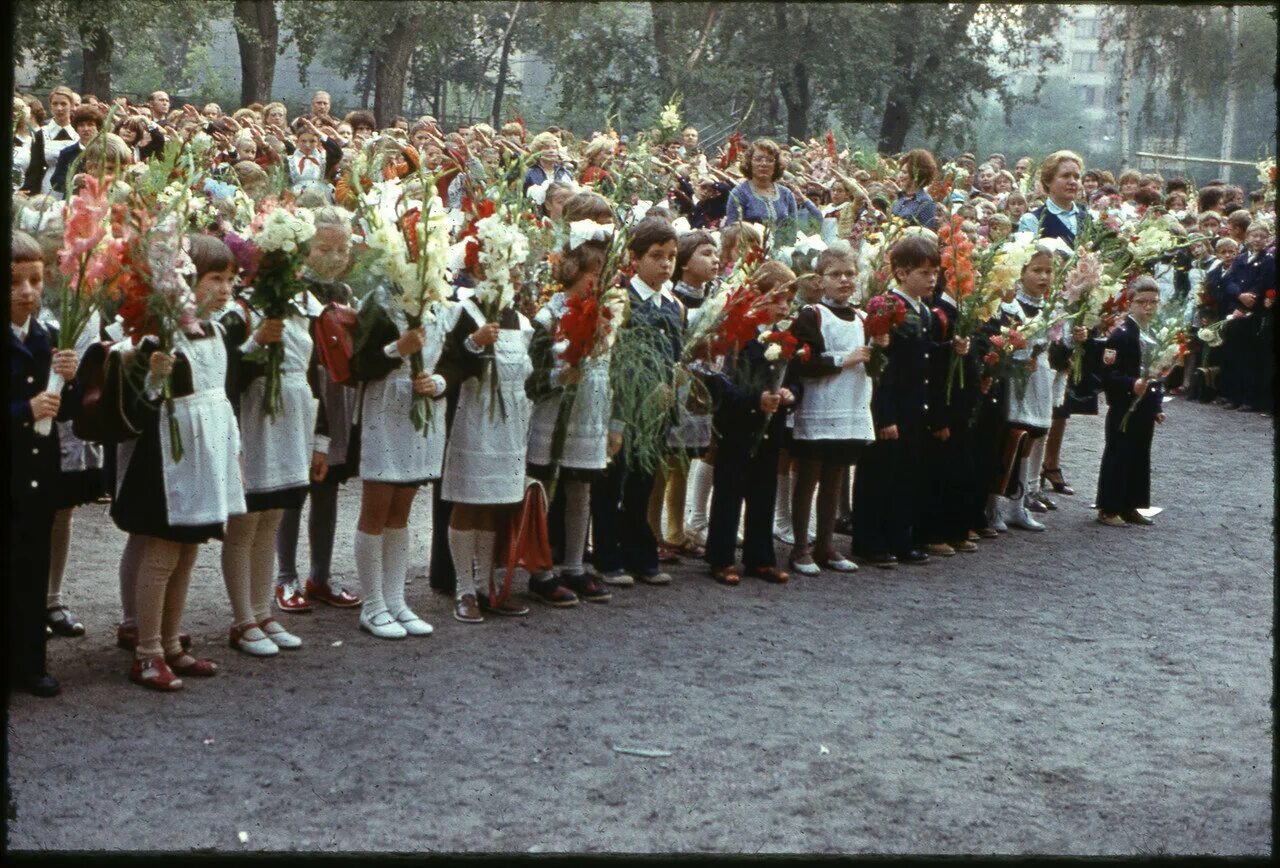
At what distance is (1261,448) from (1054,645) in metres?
9.07

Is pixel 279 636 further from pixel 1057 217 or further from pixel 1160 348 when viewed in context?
pixel 1057 217

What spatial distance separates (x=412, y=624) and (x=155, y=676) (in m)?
1.41

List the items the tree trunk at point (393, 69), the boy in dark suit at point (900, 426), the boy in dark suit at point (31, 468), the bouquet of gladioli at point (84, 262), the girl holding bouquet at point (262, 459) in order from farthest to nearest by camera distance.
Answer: the tree trunk at point (393, 69), the boy in dark suit at point (900, 426), the girl holding bouquet at point (262, 459), the boy in dark suit at point (31, 468), the bouquet of gladioli at point (84, 262)

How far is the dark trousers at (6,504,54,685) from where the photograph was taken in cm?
617

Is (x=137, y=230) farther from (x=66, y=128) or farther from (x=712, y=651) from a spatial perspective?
(x=66, y=128)

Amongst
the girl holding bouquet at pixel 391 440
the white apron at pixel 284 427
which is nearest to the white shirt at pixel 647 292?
the girl holding bouquet at pixel 391 440

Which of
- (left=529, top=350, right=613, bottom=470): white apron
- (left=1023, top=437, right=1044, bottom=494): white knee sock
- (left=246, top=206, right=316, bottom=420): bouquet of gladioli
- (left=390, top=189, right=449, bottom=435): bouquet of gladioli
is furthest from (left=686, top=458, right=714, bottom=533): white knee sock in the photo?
(left=246, top=206, right=316, bottom=420): bouquet of gladioli

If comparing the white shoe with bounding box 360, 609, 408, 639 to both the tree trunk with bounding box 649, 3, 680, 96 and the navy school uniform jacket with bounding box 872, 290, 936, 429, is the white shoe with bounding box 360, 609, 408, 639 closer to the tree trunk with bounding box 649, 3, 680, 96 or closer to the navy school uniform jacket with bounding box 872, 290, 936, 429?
the navy school uniform jacket with bounding box 872, 290, 936, 429

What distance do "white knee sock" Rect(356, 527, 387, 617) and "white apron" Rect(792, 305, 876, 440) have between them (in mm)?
2752

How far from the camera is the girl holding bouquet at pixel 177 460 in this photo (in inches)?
246

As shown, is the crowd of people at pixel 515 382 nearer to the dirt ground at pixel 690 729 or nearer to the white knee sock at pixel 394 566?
the white knee sock at pixel 394 566

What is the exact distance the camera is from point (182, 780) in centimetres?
542

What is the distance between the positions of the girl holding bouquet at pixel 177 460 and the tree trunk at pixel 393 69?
20.2 metres

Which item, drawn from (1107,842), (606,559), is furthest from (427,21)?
(1107,842)
